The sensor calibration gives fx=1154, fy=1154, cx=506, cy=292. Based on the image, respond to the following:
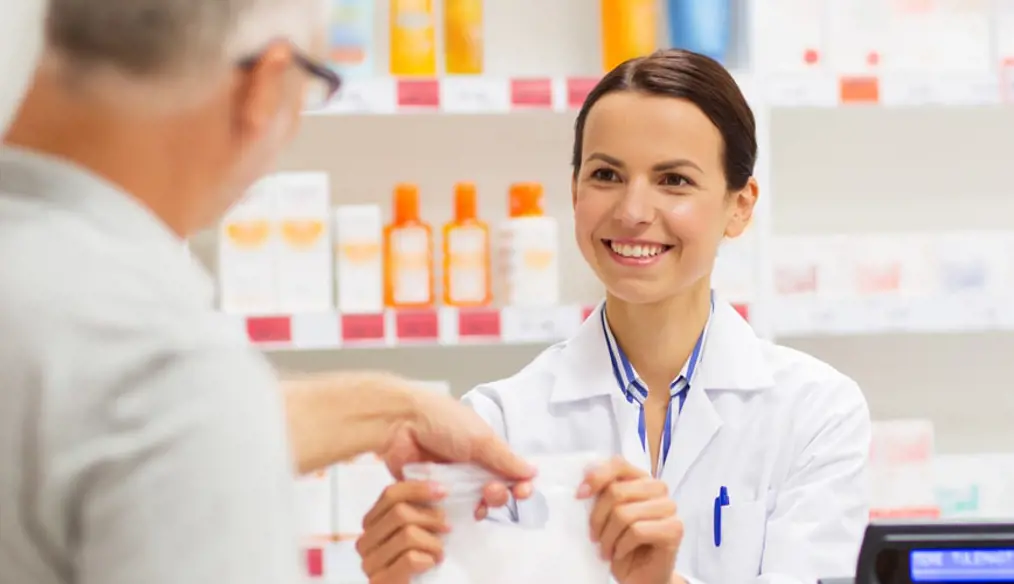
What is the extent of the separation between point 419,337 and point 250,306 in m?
0.33

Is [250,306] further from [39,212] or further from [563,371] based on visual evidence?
[39,212]

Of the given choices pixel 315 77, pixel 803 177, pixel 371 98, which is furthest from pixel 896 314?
pixel 315 77

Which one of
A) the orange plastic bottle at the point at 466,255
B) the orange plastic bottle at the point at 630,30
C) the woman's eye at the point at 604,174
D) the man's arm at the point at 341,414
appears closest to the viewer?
the man's arm at the point at 341,414

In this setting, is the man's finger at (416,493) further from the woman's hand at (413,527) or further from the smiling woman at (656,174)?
the smiling woman at (656,174)

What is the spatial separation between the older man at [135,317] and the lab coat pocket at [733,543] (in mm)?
1066

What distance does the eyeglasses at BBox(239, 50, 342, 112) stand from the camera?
0.65 meters

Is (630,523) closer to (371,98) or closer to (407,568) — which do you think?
(407,568)

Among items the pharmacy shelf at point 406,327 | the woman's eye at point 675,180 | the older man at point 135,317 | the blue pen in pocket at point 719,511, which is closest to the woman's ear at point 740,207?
the woman's eye at point 675,180

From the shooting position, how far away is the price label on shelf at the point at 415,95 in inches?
84.8

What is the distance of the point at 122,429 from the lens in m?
0.52

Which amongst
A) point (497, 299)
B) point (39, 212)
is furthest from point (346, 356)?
point (39, 212)

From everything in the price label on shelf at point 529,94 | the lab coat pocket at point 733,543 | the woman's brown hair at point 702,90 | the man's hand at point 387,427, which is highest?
the price label on shelf at point 529,94

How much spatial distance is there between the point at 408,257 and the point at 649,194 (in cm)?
75

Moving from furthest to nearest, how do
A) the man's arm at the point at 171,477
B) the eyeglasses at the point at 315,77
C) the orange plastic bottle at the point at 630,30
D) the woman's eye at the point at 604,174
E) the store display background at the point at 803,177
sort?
the store display background at the point at 803,177, the orange plastic bottle at the point at 630,30, the woman's eye at the point at 604,174, the eyeglasses at the point at 315,77, the man's arm at the point at 171,477
